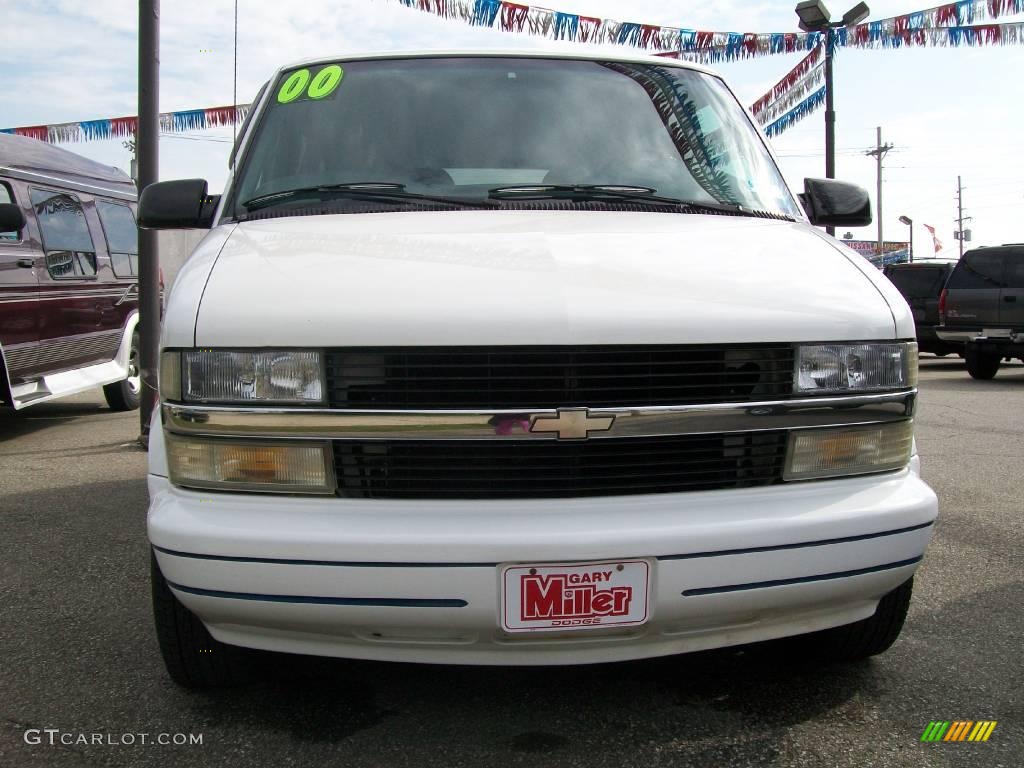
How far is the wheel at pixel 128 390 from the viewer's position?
8789 mm

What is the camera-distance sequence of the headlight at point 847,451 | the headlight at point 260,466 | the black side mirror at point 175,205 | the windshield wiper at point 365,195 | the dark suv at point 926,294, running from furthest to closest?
the dark suv at point 926,294 < the black side mirror at point 175,205 < the windshield wiper at point 365,195 < the headlight at point 847,451 < the headlight at point 260,466

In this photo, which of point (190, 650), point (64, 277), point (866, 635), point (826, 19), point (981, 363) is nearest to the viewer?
point (190, 650)

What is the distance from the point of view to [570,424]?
2.11 metres

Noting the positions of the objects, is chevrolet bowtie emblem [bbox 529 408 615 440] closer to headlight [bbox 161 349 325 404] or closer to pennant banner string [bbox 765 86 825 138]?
headlight [bbox 161 349 325 404]

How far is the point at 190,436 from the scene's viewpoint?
2176 millimetres

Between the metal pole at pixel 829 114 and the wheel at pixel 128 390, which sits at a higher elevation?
the metal pole at pixel 829 114

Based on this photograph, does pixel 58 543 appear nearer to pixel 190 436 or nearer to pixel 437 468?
Result: pixel 190 436

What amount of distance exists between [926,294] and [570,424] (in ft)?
47.9

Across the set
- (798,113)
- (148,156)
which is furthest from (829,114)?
(148,156)

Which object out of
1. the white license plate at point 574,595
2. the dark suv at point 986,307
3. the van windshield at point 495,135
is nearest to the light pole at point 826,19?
the dark suv at point 986,307

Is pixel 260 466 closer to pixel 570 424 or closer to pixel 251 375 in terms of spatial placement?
pixel 251 375

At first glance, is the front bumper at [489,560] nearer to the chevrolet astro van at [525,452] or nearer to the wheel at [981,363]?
the chevrolet astro van at [525,452]

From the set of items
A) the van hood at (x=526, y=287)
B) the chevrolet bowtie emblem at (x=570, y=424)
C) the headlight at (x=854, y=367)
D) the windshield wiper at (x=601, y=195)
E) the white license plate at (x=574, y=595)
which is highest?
the windshield wiper at (x=601, y=195)

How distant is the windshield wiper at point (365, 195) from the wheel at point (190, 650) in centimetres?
116
